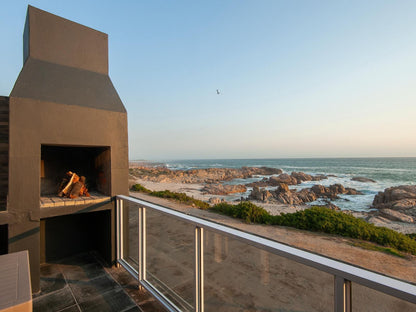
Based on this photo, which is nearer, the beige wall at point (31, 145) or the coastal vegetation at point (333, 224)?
the beige wall at point (31, 145)

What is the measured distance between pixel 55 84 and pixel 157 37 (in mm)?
8551

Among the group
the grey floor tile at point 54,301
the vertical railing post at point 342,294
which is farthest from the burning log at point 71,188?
the vertical railing post at point 342,294

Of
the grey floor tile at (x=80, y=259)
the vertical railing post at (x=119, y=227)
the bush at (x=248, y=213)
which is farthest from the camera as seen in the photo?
the bush at (x=248, y=213)

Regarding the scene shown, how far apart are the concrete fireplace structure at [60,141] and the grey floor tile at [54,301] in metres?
0.22

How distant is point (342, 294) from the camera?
2.95ft

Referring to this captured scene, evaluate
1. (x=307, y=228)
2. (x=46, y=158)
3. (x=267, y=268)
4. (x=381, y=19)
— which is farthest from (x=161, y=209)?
(x=381, y=19)

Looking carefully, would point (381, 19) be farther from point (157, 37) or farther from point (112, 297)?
point (112, 297)

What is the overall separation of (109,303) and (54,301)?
0.66 metres

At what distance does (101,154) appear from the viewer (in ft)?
10.8

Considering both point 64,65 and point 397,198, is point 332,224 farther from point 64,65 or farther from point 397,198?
point 397,198

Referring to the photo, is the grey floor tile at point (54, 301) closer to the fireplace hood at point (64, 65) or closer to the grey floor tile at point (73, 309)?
the grey floor tile at point (73, 309)

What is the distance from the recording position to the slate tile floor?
2182 millimetres

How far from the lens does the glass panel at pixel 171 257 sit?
75.1 inches

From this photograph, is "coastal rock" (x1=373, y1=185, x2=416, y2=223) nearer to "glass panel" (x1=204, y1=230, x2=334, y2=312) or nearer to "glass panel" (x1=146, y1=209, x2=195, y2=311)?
"glass panel" (x1=204, y1=230, x2=334, y2=312)
